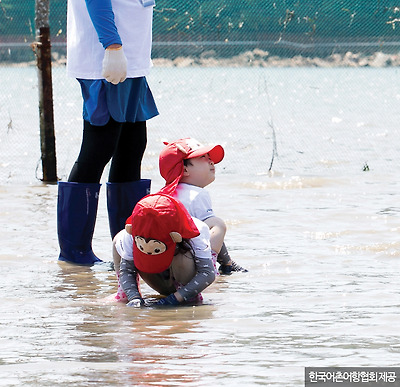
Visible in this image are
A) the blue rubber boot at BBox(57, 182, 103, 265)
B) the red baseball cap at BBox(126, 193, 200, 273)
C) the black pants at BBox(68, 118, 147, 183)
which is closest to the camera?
the red baseball cap at BBox(126, 193, 200, 273)

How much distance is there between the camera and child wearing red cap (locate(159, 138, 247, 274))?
4773 mm

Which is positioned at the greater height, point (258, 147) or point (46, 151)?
point (46, 151)

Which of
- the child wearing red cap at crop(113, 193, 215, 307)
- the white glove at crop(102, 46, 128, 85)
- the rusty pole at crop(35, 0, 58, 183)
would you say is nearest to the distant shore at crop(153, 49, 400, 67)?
the rusty pole at crop(35, 0, 58, 183)

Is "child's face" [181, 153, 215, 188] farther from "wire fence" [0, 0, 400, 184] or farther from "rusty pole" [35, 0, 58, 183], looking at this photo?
"wire fence" [0, 0, 400, 184]

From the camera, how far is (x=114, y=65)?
491 centimetres

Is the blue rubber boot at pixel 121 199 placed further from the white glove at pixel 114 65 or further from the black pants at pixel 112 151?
the white glove at pixel 114 65

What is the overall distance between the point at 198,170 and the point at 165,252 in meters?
0.63

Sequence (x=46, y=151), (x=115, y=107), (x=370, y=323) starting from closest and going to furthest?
(x=370, y=323) < (x=115, y=107) < (x=46, y=151)

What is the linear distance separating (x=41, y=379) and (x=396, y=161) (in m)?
8.78

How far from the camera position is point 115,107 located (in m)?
5.06

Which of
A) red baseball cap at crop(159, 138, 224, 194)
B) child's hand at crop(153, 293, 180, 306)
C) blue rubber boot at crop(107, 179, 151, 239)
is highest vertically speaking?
red baseball cap at crop(159, 138, 224, 194)

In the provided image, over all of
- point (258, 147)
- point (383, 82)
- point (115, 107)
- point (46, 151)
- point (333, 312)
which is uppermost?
point (115, 107)

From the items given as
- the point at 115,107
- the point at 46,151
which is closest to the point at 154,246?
the point at 115,107

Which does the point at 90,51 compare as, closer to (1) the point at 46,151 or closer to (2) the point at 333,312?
(2) the point at 333,312
